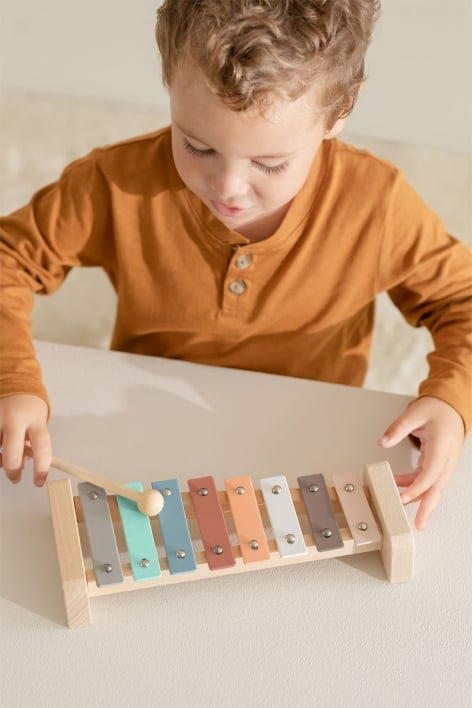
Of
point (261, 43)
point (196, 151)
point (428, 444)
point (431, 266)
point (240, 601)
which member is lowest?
point (240, 601)

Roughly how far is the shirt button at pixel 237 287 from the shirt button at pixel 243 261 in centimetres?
2

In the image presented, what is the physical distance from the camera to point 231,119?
0.78m

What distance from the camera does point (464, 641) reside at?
0.79 meters

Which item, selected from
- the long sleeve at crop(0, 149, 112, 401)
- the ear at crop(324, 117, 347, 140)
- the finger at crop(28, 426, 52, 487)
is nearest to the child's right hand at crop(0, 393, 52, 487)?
the finger at crop(28, 426, 52, 487)

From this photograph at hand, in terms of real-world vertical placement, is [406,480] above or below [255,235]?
below

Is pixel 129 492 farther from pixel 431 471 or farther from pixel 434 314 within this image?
pixel 434 314

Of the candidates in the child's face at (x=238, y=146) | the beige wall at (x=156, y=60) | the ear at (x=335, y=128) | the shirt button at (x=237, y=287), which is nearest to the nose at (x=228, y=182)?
the child's face at (x=238, y=146)

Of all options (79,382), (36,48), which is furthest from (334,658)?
(36,48)

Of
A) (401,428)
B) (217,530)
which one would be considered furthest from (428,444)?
(217,530)

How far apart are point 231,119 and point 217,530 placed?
1.12 feet

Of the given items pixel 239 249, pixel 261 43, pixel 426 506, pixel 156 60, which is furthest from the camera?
pixel 156 60

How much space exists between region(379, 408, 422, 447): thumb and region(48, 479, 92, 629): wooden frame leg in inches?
11.5

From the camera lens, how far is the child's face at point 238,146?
79 centimetres

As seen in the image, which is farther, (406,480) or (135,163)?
(135,163)
